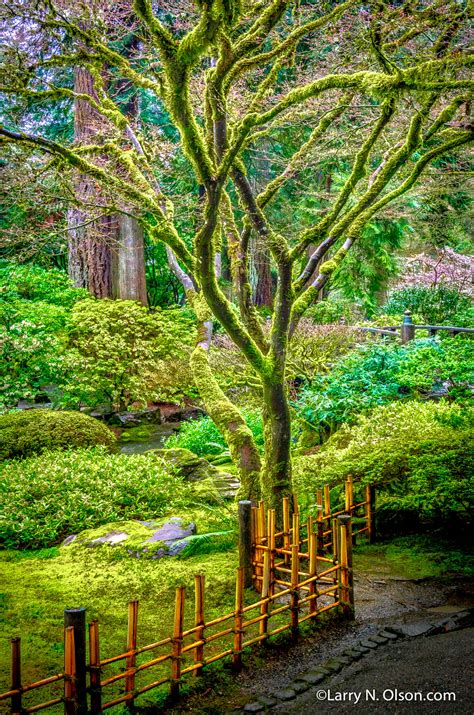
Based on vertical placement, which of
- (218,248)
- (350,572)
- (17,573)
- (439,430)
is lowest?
(17,573)

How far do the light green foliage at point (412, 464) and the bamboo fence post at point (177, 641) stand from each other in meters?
2.83

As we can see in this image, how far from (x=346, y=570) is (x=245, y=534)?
2.44 ft

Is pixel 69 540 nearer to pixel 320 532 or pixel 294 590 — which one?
pixel 320 532

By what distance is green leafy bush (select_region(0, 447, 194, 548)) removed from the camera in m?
6.71

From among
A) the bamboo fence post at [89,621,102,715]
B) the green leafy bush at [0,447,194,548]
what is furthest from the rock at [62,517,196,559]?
the bamboo fence post at [89,621,102,715]

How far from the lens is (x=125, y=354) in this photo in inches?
513

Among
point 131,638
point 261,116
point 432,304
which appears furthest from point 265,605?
point 432,304

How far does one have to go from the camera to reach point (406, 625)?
408 cm

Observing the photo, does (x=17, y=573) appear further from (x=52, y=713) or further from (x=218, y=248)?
(x=218, y=248)

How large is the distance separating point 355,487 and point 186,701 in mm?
3221

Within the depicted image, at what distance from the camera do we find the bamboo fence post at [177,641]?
10.5 feet

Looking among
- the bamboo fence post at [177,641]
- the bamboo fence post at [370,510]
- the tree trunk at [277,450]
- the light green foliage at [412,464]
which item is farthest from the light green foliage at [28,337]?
the bamboo fence post at [177,641]

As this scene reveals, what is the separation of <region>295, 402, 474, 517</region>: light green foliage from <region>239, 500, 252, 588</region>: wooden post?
1693 millimetres

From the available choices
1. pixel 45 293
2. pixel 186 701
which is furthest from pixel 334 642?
pixel 45 293
